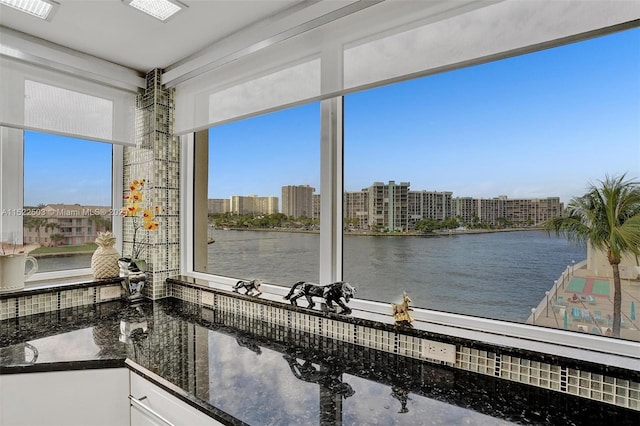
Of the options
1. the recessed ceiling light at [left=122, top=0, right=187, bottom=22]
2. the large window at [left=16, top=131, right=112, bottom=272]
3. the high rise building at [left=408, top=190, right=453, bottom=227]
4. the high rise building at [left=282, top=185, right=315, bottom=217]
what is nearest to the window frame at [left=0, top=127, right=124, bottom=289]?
the large window at [left=16, top=131, right=112, bottom=272]

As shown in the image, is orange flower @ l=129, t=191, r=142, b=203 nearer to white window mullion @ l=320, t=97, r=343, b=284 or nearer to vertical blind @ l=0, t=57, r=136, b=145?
vertical blind @ l=0, t=57, r=136, b=145

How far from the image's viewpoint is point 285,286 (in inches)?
80.2

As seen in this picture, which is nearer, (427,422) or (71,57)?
(427,422)

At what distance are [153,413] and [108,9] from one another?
1879mm

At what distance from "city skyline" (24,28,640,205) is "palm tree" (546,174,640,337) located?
0.13 ft

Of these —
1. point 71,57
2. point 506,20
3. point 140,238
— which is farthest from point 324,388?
point 71,57

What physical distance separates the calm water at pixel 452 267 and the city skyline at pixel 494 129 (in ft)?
0.68

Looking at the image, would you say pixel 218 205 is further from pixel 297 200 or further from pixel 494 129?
pixel 494 129

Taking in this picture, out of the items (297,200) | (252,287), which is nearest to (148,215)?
(252,287)

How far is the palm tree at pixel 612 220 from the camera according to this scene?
1.14m

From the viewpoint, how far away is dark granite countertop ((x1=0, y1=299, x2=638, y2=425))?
1.00 m

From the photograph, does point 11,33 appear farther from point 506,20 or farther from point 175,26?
point 506,20

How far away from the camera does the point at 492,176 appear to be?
142cm

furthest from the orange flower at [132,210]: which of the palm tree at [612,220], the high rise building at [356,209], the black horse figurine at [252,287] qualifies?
the palm tree at [612,220]
